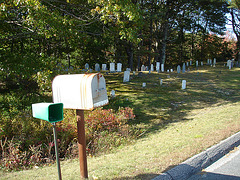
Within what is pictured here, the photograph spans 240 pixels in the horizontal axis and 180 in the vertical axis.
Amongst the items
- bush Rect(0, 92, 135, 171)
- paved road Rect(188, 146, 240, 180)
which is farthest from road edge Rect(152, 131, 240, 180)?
bush Rect(0, 92, 135, 171)

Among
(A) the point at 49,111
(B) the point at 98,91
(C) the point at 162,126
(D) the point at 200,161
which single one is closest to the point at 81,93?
(B) the point at 98,91

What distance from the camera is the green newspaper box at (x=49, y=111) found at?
283 cm

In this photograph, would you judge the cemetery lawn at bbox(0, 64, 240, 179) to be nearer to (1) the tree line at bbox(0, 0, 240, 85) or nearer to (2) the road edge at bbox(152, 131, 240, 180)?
(2) the road edge at bbox(152, 131, 240, 180)

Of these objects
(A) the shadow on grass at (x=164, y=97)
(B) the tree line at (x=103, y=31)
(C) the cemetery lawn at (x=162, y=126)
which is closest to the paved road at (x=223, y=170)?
(C) the cemetery lawn at (x=162, y=126)

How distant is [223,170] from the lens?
4133mm

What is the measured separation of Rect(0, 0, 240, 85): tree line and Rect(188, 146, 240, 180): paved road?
18.9 ft

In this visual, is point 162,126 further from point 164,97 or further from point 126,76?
point 126,76

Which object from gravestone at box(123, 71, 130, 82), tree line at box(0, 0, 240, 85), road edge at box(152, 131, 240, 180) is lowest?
road edge at box(152, 131, 240, 180)

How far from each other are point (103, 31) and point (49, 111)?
11148 millimetres

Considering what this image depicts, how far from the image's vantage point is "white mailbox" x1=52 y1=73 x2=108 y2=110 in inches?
128

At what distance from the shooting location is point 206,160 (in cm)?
443

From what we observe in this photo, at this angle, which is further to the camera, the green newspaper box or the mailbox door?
the mailbox door

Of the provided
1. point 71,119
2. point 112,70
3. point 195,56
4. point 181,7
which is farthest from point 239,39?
point 71,119

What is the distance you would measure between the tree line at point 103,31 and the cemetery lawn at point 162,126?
3.47 m
